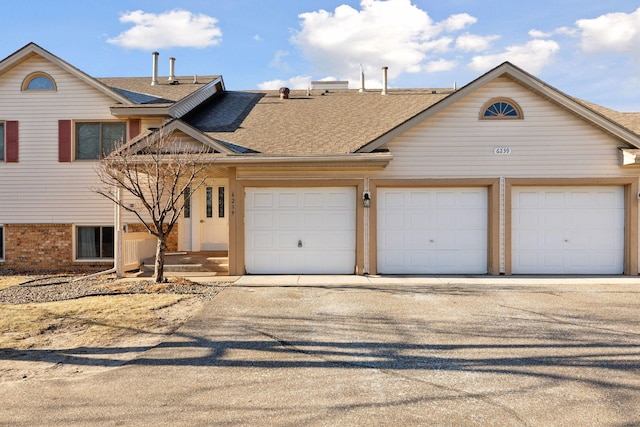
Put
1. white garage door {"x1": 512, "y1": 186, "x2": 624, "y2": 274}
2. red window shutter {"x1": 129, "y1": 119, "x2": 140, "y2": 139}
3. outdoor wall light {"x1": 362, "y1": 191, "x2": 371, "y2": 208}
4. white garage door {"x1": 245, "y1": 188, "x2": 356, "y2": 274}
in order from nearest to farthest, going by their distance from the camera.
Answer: outdoor wall light {"x1": 362, "y1": 191, "x2": 371, "y2": 208} < white garage door {"x1": 512, "y1": 186, "x2": 624, "y2": 274} < white garage door {"x1": 245, "y1": 188, "x2": 356, "y2": 274} < red window shutter {"x1": 129, "y1": 119, "x2": 140, "y2": 139}

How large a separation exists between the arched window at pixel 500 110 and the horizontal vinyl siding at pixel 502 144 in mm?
112

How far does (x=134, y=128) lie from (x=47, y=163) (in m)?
2.98

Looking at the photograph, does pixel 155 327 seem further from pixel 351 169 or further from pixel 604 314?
pixel 604 314

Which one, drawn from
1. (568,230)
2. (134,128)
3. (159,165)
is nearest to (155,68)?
(134,128)

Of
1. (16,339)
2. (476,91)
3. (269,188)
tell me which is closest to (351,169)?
(269,188)

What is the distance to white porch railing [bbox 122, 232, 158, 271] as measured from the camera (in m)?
11.9

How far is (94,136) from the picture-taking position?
44.7ft

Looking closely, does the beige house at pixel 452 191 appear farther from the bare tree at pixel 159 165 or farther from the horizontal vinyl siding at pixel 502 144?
the bare tree at pixel 159 165

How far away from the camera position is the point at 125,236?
11.9m

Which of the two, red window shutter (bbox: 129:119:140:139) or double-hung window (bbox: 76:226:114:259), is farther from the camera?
double-hung window (bbox: 76:226:114:259)

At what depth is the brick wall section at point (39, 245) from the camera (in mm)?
13562

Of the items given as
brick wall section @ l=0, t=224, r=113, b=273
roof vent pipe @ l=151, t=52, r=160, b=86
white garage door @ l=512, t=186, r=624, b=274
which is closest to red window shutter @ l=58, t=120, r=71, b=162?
brick wall section @ l=0, t=224, r=113, b=273

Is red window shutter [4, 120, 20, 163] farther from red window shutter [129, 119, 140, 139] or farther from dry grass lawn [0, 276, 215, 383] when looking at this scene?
dry grass lawn [0, 276, 215, 383]

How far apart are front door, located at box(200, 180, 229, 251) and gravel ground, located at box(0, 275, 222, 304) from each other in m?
3.78
